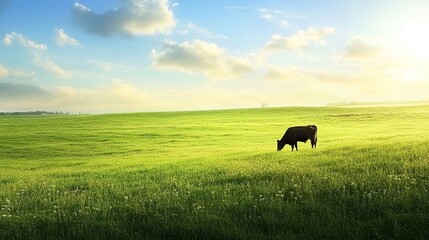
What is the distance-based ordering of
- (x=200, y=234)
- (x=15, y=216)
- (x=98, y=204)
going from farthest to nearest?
(x=98, y=204) → (x=15, y=216) → (x=200, y=234)

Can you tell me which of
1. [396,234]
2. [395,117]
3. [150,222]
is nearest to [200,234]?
[150,222]

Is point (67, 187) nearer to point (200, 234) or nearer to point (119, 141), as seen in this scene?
point (200, 234)

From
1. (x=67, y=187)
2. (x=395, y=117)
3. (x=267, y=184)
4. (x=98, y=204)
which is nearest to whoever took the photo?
(x=98, y=204)

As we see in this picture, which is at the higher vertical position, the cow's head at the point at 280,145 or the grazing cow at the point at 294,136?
the grazing cow at the point at 294,136

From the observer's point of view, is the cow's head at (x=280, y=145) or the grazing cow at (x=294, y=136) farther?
the grazing cow at (x=294, y=136)

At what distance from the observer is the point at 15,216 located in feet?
35.4

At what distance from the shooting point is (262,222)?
8.90 m

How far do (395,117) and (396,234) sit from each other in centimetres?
8978

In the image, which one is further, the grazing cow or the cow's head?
the grazing cow

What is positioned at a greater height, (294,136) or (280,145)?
(294,136)

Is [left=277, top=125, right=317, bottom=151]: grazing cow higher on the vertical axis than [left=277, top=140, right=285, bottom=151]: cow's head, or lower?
higher

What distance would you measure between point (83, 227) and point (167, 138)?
51.8 m

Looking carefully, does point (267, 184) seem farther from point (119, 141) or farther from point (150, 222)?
point (119, 141)

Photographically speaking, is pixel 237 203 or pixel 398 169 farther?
pixel 398 169
